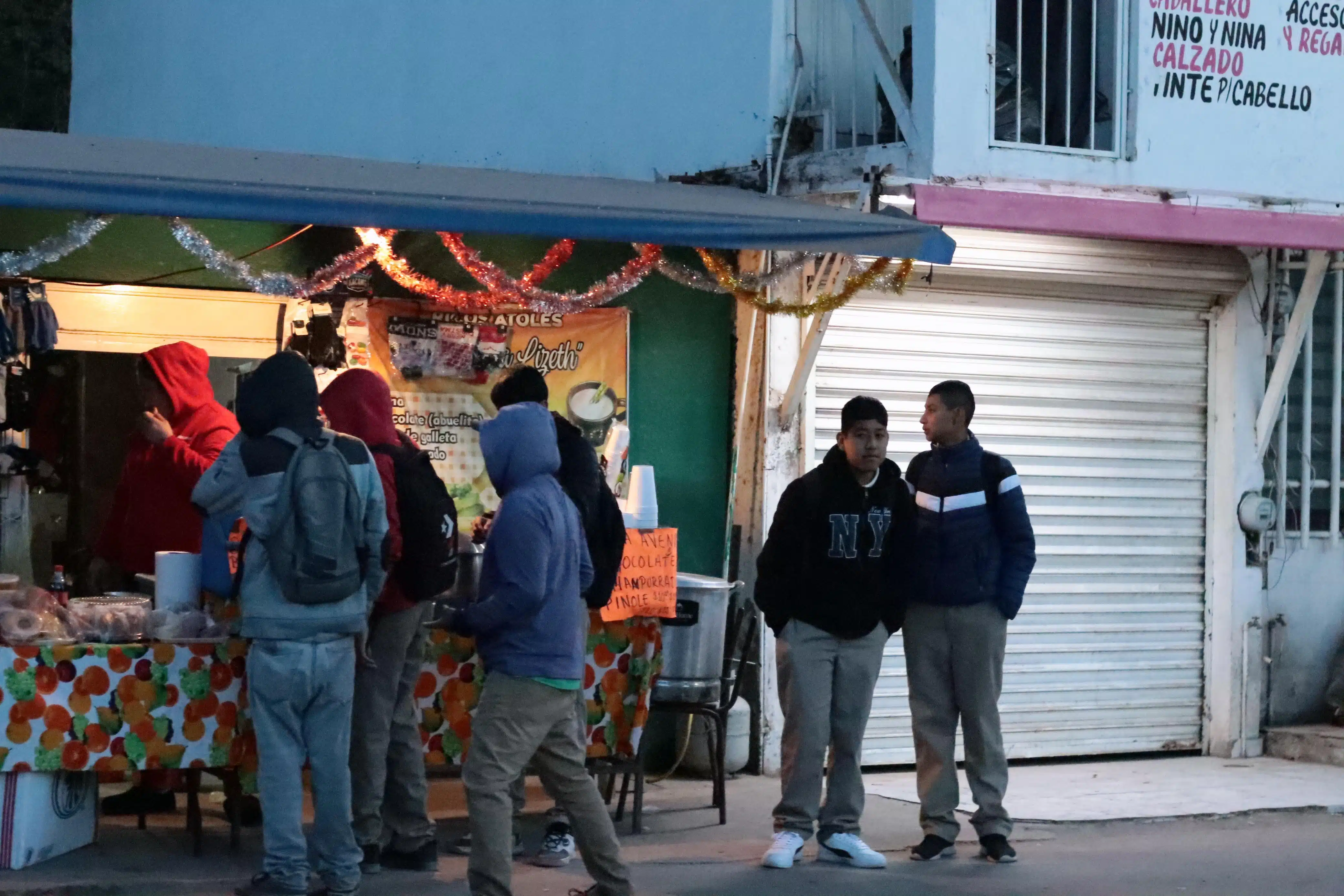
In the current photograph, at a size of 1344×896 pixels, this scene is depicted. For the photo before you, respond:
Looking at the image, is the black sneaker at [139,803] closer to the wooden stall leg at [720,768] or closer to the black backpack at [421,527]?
A: the black backpack at [421,527]

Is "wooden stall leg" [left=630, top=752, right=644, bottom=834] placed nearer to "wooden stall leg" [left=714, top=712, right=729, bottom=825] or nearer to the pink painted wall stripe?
"wooden stall leg" [left=714, top=712, right=729, bottom=825]

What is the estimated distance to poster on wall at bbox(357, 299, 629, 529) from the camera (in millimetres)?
8789

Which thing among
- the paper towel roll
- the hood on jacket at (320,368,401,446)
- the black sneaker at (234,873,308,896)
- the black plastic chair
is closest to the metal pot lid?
the black plastic chair

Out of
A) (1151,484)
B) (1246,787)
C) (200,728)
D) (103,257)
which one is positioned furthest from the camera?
(1151,484)

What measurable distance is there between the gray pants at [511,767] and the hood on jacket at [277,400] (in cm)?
120

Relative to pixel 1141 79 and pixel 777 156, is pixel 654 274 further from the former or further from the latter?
pixel 1141 79

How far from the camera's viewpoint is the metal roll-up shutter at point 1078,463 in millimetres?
9375

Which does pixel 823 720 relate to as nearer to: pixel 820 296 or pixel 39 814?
pixel 820 296

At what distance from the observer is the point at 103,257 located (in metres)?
8.53

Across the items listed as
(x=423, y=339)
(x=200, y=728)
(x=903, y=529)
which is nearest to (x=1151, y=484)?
(x=903, y=529)

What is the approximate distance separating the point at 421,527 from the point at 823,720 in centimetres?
185

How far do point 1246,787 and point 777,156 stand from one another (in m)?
4.27

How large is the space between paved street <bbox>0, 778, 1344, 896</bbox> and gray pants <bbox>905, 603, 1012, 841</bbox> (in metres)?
0.24

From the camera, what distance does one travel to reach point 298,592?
19.2ft
